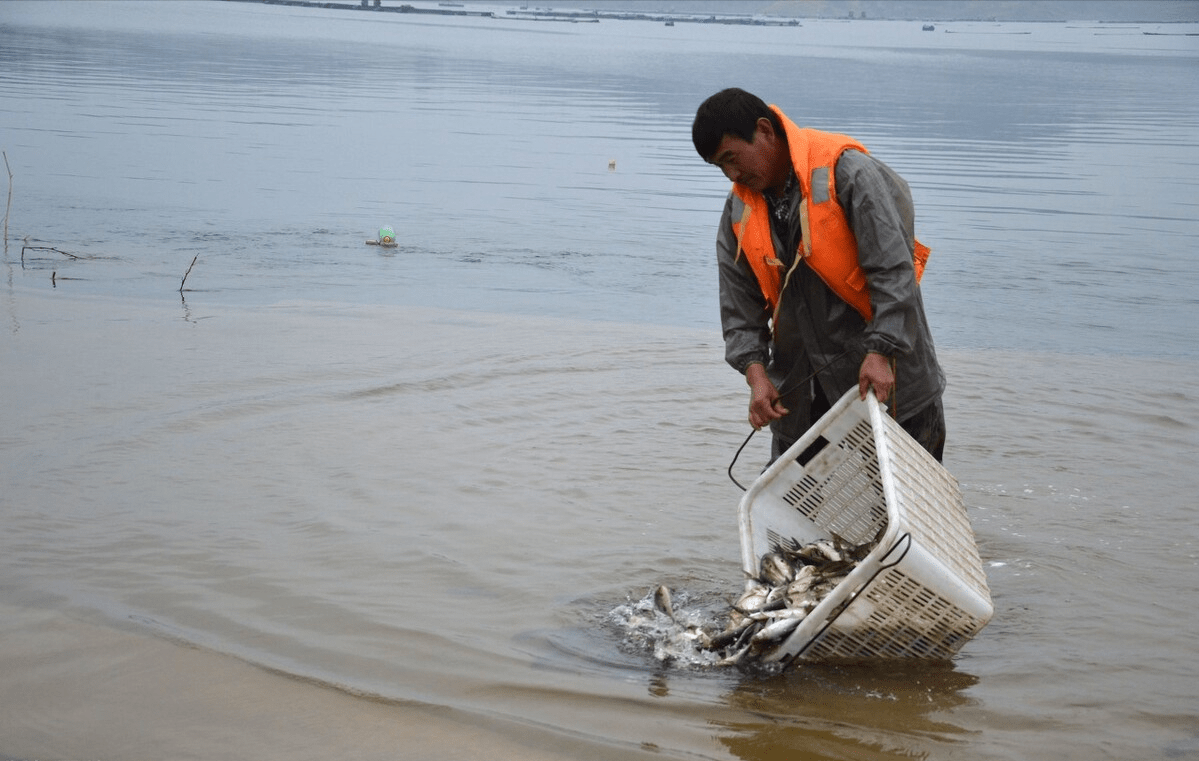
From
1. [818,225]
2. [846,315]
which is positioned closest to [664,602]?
[846,315]

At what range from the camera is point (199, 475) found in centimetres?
604

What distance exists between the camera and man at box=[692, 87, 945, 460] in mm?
3883

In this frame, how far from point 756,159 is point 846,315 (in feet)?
2.18

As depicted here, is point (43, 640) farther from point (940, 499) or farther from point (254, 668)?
point (940, 499)

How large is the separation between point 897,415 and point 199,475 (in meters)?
3.63

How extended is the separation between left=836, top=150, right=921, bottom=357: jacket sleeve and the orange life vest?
4cm

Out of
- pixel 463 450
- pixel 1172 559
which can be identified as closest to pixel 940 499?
pixel 1172 559

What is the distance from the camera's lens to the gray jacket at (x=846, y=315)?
153 inches

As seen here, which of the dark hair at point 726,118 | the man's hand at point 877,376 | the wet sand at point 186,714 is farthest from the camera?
the man's hand at point 877,376

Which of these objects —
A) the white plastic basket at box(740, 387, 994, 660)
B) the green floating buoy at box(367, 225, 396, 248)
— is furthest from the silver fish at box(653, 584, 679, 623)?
the green floating buoy at box(367, 225, 396, 248)

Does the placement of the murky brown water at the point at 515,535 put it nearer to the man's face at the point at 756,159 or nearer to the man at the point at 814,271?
the man at the point at 814,271

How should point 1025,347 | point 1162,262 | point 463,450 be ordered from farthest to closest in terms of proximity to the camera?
1. point 1162,262
2. point 1025,347
3. point 463,450

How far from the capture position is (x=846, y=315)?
13.7ft

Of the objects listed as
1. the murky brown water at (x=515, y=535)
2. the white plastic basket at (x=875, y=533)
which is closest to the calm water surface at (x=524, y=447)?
the murky brown water at (x=515, y=535)
